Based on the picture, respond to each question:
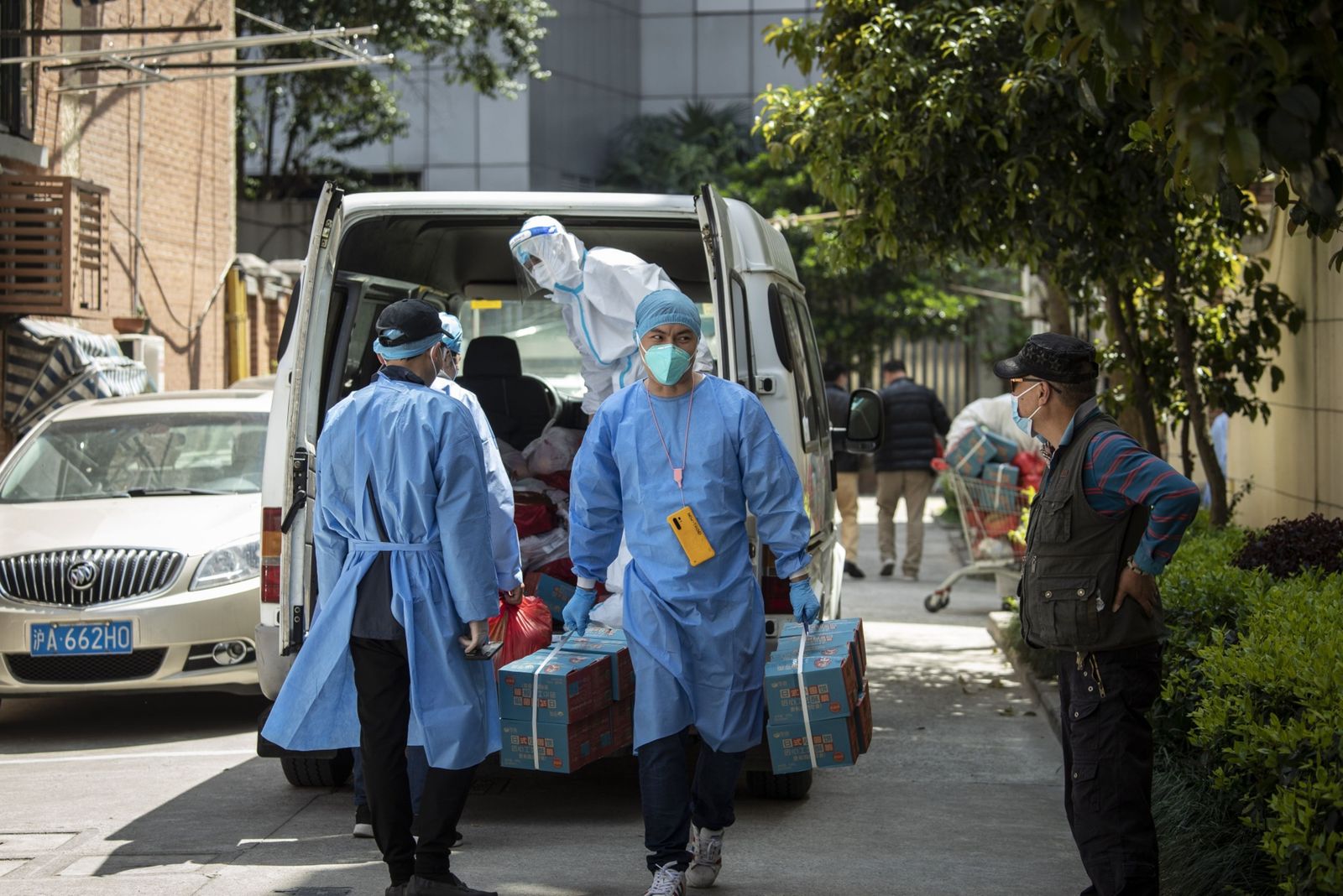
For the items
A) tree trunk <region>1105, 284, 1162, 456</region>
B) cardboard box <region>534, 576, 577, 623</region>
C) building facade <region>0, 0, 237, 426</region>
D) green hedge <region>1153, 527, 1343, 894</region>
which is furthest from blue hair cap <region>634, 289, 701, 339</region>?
building facade <region>0, 0, 237, 426</region>

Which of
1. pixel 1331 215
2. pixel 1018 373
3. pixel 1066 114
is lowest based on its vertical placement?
pixel 1018 373

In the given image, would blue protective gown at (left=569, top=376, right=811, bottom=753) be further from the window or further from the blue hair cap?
the window

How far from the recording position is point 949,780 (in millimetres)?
7355

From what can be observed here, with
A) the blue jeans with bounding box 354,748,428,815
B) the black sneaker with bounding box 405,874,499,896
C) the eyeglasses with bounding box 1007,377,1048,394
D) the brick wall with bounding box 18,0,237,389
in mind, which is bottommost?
the black sneaker with bounding box 405,874,499,896

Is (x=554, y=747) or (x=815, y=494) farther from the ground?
(x=815, y=494)

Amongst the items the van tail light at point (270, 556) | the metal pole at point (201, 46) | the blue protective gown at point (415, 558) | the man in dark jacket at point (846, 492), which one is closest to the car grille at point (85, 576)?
the van tail light at point (270, 556)

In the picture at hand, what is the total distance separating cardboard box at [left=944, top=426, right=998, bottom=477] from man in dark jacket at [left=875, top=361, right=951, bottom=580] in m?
3.07

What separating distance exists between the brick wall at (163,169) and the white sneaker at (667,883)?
37.2ft

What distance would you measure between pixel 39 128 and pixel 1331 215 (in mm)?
13356

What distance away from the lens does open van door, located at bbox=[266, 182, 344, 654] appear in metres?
6.12

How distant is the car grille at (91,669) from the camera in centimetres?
807

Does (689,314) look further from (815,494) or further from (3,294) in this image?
(3,294)

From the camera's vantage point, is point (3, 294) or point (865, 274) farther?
point (865, 274)

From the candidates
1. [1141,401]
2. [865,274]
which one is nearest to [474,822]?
[1141,401]
